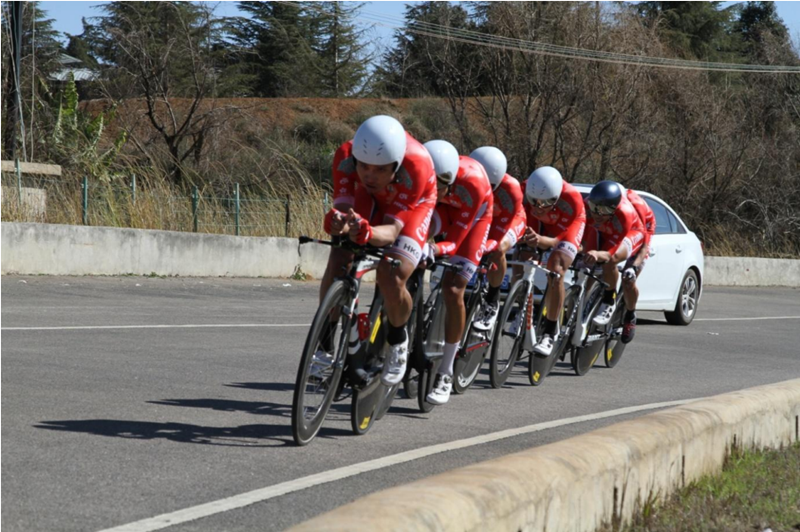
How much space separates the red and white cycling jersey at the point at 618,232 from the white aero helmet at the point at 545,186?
4.48ft

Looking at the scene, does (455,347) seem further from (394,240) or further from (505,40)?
(505,40)

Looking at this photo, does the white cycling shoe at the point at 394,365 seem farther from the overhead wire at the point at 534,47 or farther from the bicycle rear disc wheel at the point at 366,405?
the overhead wire at the point at 534,47

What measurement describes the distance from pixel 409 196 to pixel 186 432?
5.68ft

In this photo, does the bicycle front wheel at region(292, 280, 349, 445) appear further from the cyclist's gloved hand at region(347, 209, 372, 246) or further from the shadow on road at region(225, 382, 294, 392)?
the shadow on road at region(225, 382, 294, 392)

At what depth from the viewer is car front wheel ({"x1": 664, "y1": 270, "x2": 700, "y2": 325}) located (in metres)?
15.7

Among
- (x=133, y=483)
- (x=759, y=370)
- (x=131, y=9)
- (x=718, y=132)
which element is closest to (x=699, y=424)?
(x=133, y=483)

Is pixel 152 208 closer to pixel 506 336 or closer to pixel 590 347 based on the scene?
pixel 590 347

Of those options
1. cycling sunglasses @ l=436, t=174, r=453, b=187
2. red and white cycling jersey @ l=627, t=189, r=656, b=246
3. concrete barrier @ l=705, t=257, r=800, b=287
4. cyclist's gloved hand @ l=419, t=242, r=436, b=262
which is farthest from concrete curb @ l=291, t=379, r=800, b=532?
concrete barrier @ l=705, t=257, r=800, b=287

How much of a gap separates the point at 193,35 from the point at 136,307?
2837 cm

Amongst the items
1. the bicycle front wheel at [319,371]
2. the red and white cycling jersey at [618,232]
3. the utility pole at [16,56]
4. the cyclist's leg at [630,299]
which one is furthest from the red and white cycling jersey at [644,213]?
the utility pole at [16,56]

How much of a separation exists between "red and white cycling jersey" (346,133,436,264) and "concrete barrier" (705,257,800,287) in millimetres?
21264

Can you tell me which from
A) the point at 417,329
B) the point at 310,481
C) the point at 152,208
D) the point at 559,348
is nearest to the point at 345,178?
the point at 417,329

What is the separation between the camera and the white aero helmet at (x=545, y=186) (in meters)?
8.84

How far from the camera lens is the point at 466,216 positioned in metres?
7.50
